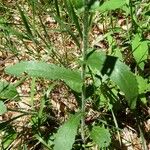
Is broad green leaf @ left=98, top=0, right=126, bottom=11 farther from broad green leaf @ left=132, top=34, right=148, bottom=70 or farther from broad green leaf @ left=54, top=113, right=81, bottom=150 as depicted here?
broad green leaf @ left=54, top=113, right=81, bottom=150

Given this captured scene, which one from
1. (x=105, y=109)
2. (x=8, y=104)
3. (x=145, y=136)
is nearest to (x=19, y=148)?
(x=8, y=104)

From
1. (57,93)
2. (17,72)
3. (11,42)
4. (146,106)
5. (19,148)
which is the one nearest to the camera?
(17,72)

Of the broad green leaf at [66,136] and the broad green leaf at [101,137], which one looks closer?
the broad green leaf at [66,136]

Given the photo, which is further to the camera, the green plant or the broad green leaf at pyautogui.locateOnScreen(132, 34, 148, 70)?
the broad green leaf at pyautogui.locateOnScreen(132, 34, 148, 70)

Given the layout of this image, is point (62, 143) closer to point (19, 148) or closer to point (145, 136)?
point (19, 148)

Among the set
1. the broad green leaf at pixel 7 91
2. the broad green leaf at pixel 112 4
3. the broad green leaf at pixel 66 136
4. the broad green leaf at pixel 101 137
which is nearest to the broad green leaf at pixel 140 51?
the broad green leaf at pixel 112 4

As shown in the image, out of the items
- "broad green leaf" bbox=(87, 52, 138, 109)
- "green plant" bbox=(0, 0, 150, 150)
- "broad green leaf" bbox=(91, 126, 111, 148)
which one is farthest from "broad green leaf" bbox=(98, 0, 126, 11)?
"broad green leaf" bbox=(91, 126, 111, 148)

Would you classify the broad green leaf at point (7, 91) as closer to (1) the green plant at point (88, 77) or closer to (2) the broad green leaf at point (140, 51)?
(1) the green plant at point (88, 77)
